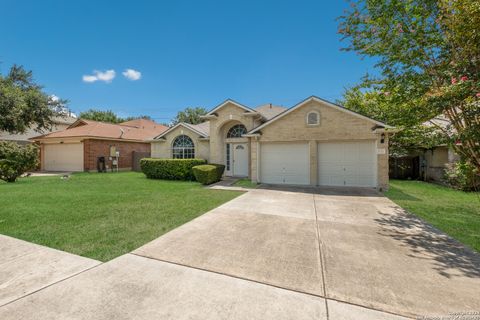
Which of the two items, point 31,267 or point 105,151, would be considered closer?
point 31,267

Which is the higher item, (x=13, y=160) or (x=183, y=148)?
(x=183, y=148)

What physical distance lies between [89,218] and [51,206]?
239 centimetres

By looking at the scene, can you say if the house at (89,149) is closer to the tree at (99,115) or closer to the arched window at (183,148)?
the arched window at (183,148)

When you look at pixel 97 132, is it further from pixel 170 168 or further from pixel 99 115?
pixel 99 115

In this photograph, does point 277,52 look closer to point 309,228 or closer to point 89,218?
point 309,228

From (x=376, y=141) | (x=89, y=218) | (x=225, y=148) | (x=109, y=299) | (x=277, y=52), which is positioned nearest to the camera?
(x=109, y=299)

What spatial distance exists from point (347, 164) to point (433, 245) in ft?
23.3

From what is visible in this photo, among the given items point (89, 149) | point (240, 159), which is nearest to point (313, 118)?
point (240, 159)

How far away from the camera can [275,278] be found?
2.97m

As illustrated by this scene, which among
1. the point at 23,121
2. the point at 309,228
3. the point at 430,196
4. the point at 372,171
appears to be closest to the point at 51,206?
A: the point at 309,228

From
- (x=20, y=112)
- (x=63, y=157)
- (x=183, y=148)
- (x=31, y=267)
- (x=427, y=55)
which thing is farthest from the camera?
(x=63, y=157)

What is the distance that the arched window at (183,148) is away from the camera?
54.3ft

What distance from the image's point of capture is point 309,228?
5047 millimetres

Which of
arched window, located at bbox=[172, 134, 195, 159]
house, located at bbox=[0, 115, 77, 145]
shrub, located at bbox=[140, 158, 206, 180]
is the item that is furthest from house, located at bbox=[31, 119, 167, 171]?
house, located at bbox=[0, 115, 77, 145]
